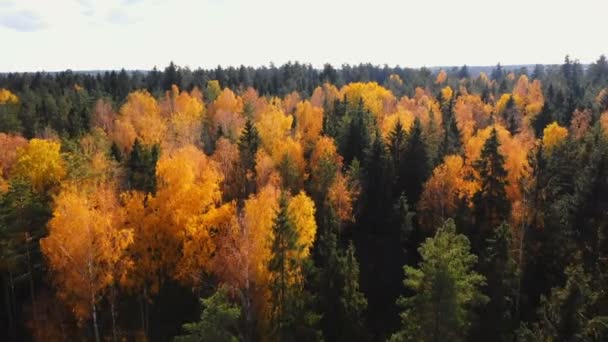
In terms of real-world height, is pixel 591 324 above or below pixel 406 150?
below

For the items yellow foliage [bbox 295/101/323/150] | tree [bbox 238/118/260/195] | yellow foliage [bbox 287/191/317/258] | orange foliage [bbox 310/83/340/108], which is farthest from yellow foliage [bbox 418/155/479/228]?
orange foliage [bbox 310/83/340/108]

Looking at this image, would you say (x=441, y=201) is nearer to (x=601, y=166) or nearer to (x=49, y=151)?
(x=601, y=166)

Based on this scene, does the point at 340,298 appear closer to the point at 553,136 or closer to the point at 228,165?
the point at 228,165

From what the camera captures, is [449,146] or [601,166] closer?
[601,166]

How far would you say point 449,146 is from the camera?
2093 inches

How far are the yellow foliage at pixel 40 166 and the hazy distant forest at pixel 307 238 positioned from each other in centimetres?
15

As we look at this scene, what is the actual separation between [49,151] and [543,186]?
1643 inches

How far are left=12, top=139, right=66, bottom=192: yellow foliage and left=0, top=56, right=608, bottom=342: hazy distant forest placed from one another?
0.15m

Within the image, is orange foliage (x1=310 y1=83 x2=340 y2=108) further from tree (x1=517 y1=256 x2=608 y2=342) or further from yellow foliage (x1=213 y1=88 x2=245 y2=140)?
tree (x1=517 y1=256 x2=608 y2=342)

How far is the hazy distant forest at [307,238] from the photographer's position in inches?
933

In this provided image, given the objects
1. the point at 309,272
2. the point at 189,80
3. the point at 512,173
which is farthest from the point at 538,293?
the point at 189,80

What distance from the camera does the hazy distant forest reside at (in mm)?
23688

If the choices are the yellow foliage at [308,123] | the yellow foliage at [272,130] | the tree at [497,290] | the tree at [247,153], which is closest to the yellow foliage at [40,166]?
the tree at [247,153]

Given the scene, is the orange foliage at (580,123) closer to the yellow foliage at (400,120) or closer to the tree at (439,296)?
the yellow foliage at (400,120)
